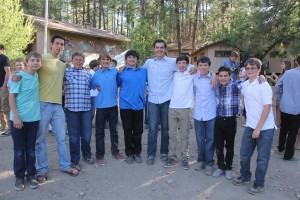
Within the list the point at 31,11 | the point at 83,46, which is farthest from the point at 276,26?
the point at 31,11

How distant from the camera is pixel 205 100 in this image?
4.59 meters

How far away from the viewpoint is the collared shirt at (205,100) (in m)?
4.56

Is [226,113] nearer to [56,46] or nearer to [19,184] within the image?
[56,46]

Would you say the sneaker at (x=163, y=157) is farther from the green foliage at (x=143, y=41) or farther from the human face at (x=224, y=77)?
the green foliage at (x=143, y=41)

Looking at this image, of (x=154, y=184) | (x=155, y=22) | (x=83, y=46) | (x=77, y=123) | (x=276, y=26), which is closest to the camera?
(x=154, y=184)

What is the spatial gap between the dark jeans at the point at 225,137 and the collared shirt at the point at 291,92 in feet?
5.37

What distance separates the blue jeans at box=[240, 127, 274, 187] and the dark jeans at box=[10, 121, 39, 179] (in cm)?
296

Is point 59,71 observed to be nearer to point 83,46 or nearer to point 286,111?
point 286,111

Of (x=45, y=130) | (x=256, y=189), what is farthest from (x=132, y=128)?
(x=256, y=189)

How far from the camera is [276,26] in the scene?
1894cm

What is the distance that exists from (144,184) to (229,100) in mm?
1772

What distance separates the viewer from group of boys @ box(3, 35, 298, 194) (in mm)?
4012

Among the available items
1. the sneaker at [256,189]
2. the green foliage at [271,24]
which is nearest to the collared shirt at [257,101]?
the sneaker at [256,189]

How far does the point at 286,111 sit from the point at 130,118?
2.90m
